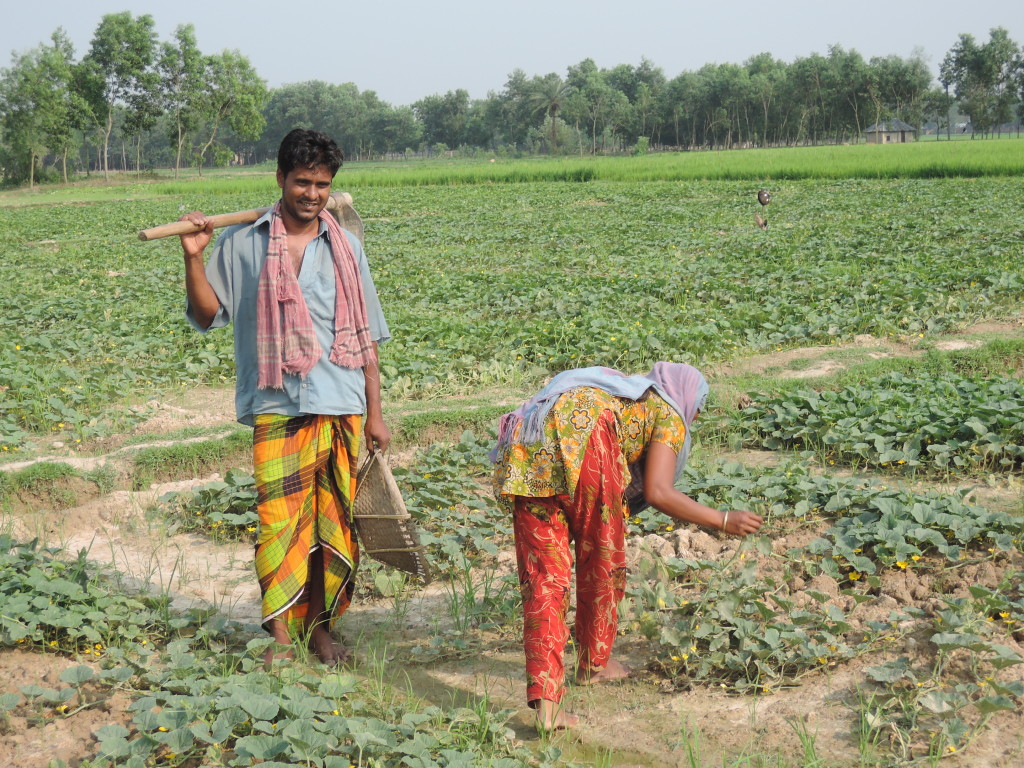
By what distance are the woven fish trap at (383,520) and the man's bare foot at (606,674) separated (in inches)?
27.2

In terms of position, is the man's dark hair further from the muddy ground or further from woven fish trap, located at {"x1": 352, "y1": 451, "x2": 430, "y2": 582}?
the muddy ground

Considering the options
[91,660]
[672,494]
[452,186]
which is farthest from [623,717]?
[452,186]

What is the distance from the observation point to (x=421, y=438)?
5.89m

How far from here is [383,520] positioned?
3455 mm

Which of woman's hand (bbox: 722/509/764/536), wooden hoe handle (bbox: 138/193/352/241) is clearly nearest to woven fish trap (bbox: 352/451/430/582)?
wooden hoe handle (bbox: 138/193/352/241)

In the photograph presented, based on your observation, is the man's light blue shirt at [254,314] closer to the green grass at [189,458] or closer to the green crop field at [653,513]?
the green crop field at [653,513]

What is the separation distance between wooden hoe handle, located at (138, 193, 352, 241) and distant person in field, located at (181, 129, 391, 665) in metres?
0.03

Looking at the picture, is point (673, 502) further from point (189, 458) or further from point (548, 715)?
point (189, 458)

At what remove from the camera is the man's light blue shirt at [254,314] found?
125 inches

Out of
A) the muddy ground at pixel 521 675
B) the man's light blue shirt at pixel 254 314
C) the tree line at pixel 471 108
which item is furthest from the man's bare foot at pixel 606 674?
the tree line at pixel 471 108

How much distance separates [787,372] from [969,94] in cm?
8142

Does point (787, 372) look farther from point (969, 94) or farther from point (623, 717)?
point (969, 94)

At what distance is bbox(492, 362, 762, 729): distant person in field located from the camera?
2.80 meters

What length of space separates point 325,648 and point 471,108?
112m
